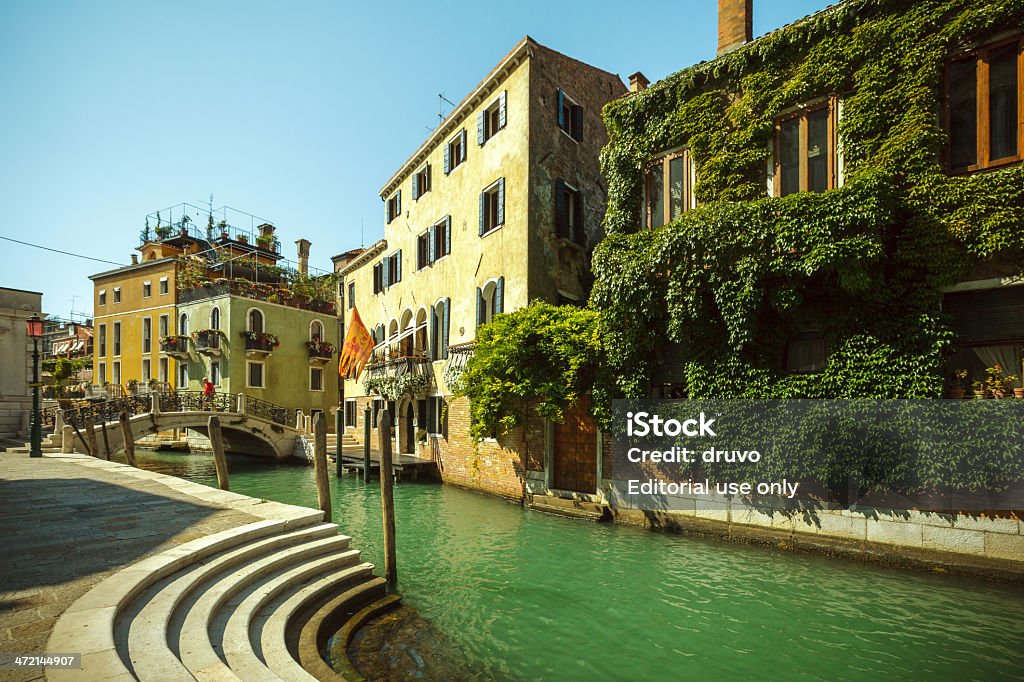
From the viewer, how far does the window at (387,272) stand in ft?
68.6

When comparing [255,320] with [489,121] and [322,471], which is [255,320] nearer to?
[489,121]

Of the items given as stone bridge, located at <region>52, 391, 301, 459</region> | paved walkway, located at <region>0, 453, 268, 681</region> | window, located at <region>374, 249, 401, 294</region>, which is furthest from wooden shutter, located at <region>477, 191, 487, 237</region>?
stone bridge, located at <region>52, 391, 301, 459</region>

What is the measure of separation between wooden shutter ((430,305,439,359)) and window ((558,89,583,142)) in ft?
21.6

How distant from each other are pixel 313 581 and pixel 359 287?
19.6 meters

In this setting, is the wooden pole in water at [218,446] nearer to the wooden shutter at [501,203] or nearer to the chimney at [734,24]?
the wooden shutter at [501,203]

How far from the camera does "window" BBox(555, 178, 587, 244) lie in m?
14.2

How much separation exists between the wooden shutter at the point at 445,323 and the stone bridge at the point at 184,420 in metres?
10.8

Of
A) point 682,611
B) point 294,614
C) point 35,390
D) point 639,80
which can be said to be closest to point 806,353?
point 682,611

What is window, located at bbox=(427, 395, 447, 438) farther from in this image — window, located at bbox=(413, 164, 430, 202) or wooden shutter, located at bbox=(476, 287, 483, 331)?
window, located at bbox=(413, 164, 430, 202)

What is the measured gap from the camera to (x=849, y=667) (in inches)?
209

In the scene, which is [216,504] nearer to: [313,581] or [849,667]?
[313,581]

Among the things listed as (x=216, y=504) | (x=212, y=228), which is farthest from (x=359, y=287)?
(x=216, y=504)

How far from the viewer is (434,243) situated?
1789 cm

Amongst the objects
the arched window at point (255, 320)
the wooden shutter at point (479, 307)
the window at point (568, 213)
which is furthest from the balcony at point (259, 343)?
the window at point (568, 213)
